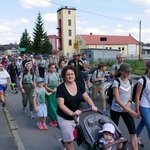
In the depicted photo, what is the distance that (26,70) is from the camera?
8016mm

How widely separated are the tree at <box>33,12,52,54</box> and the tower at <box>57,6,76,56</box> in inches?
280

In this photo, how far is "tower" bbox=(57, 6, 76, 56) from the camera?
78250mm

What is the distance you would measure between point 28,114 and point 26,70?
4.55ft

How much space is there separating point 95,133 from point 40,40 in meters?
70.0

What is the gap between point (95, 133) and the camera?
372 cm

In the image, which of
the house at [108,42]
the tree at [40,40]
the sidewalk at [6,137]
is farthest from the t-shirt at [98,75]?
the house at [108,42]

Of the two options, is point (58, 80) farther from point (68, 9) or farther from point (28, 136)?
point (68, 9)

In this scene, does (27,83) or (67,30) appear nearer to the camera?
Answer: (27,83)

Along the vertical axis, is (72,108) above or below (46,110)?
above

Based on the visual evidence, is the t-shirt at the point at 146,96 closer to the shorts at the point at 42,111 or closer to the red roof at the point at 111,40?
the shorts at the point at 42,111

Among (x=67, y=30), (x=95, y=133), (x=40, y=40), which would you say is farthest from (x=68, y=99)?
(x=67, y=30)

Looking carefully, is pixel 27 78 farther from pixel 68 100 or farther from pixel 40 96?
pixel 68 100

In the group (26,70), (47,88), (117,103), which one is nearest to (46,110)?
(47,88)

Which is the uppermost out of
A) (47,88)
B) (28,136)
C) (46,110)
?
(47,88)
